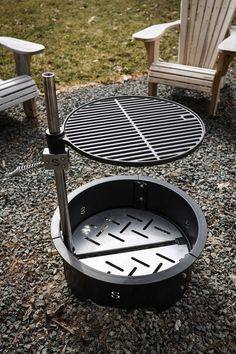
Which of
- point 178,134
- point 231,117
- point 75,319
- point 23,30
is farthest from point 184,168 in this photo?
point 23,30

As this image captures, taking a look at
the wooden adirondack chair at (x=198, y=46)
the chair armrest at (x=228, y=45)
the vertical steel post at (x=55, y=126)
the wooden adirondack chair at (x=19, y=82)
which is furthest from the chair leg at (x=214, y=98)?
the vertical steel post at (x=55, y=126)

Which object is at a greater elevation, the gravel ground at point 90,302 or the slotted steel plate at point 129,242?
the slotted steel plate at point 129,242

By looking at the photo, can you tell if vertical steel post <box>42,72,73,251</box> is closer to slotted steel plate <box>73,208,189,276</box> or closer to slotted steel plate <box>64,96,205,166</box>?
slotted steel plate <box>64,96,205,166</box>

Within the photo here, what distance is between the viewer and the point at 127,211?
6.87 feet

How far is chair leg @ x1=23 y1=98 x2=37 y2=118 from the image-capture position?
3240 mm

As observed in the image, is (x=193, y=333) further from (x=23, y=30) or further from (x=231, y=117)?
(x=23, y=30)

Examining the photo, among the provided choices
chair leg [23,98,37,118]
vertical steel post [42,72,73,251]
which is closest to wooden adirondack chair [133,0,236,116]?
chair leg [23,98,37,118]

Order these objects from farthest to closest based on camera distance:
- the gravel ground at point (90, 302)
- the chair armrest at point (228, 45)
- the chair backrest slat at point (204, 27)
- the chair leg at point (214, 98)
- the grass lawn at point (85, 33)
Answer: the grass lawn at point (85, 33)
the chair backrest slat at point (204, 27)
the chair leg at point (214, 98)
the chair armrest at point (228, 45)
the gravel ground at point (90, 302)

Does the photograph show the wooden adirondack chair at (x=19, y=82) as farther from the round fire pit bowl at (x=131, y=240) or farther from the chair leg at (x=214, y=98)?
the chair leg at (x=214, y=98)

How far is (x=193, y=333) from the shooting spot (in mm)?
1624

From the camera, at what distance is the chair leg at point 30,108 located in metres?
3.24

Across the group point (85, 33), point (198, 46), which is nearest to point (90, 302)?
point (198, 46)

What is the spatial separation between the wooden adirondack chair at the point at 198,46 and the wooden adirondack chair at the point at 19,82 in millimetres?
1005

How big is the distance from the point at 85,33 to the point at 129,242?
411cm
